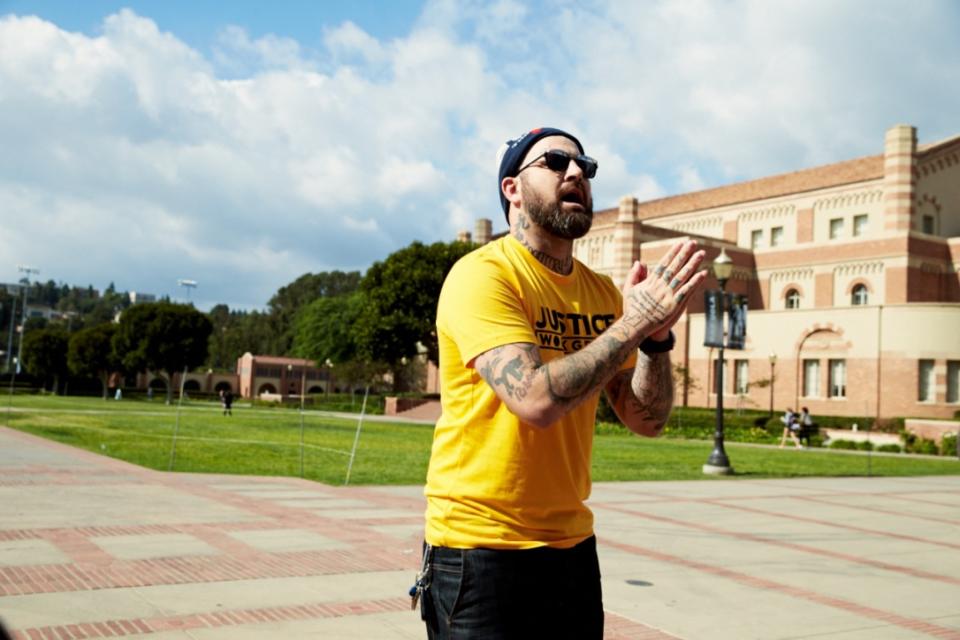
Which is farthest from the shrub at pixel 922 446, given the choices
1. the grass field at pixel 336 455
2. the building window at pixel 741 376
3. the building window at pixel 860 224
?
the building window at pixel 860 224

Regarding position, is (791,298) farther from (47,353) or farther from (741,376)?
(47,353)

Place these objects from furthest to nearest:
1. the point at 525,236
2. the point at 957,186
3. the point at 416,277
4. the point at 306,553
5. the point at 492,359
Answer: the point at 416,277 < the point at 957,186 < the point at 306,553 < the point at 525,236 < the point at 492,359

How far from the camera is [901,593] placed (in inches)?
297

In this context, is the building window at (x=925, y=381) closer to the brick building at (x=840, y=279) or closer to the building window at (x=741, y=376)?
the brick building at (x=840, y=279)

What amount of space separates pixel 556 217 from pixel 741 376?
50.1 m

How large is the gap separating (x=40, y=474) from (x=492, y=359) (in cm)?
1403

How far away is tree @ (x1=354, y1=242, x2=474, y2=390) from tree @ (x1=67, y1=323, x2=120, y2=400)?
3679 centimetres

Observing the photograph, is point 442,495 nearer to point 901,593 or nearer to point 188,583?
point 188,583

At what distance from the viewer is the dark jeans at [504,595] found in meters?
2.51

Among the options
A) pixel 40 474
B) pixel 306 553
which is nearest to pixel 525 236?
pixel 306 553

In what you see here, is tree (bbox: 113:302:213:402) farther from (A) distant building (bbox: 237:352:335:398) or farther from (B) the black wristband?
(B) the black wristband

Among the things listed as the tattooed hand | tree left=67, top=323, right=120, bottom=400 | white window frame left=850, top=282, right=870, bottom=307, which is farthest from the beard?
tree left=67, top=323, right=120, bottom=400

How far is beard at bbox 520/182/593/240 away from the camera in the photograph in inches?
107

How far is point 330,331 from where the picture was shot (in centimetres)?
8769
